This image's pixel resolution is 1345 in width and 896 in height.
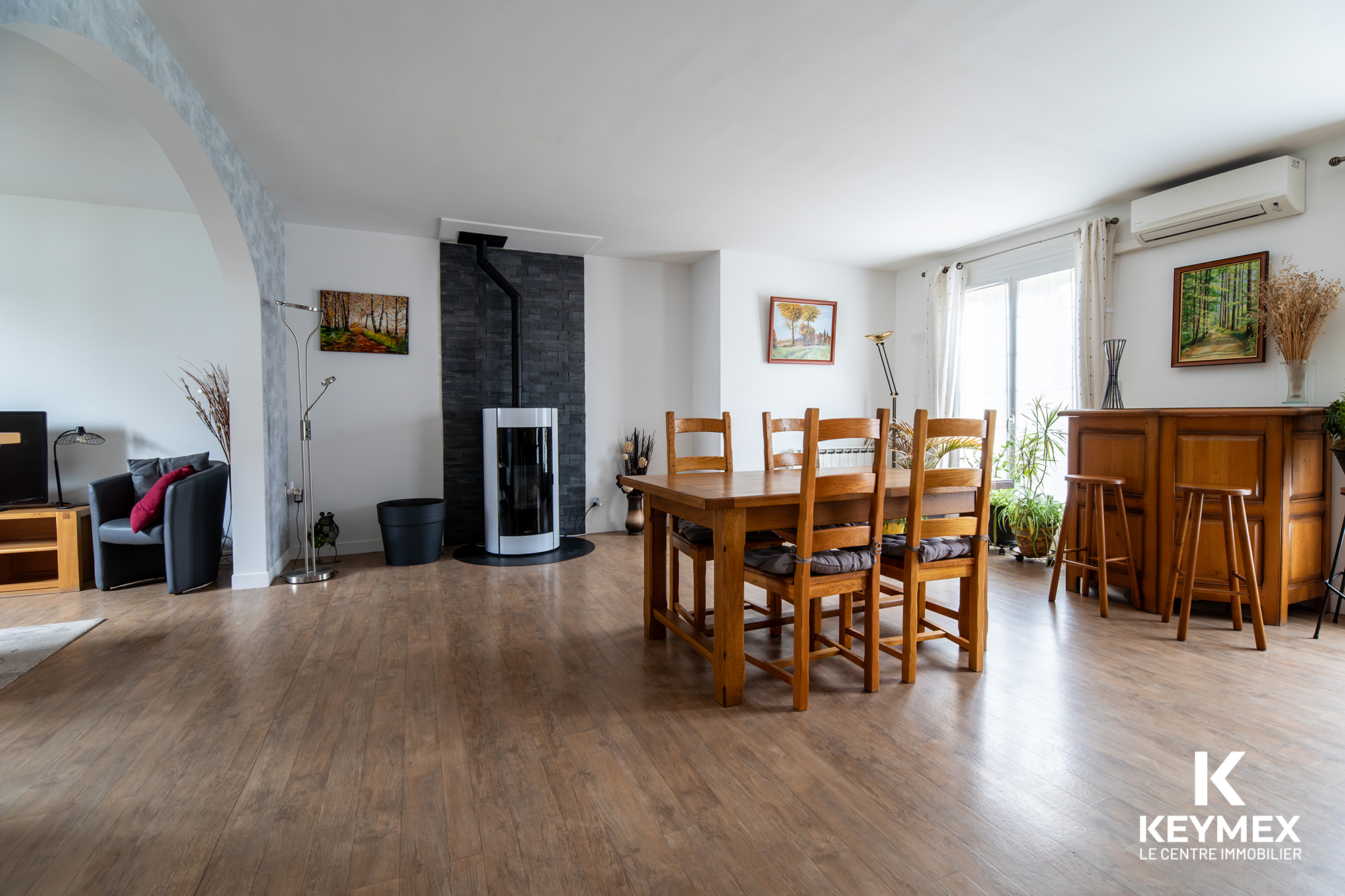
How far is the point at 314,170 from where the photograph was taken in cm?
380

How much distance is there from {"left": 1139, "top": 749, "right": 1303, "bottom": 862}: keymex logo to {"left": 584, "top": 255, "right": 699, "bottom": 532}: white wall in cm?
469

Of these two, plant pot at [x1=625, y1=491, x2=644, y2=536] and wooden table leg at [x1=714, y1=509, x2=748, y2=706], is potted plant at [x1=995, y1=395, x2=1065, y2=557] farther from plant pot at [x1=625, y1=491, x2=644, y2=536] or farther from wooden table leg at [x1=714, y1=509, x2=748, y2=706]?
wooden table leg at [x1=714, y1=509, x2=748, y2=706]

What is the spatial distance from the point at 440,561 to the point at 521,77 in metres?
3.41

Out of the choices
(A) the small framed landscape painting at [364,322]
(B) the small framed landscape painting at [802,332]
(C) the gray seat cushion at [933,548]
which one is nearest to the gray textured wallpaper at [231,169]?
(A) the small framed landscape painting at [364,322]

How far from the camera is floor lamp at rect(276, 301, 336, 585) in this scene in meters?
4.18

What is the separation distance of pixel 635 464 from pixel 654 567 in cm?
292

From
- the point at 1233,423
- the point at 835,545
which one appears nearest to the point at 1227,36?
the point at 1233,423

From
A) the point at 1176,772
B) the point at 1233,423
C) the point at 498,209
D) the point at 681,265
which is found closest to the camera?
the point at 1176,772

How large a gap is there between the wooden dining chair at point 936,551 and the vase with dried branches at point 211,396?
4639 millimetres

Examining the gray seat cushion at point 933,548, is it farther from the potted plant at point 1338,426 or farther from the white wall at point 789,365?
the white wall at point 789,365

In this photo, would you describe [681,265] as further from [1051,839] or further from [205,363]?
[1051,839]

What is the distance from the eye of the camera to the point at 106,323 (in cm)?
448

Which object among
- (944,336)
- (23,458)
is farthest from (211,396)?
(944,336)

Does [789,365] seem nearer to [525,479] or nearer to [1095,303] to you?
[1095,303]
